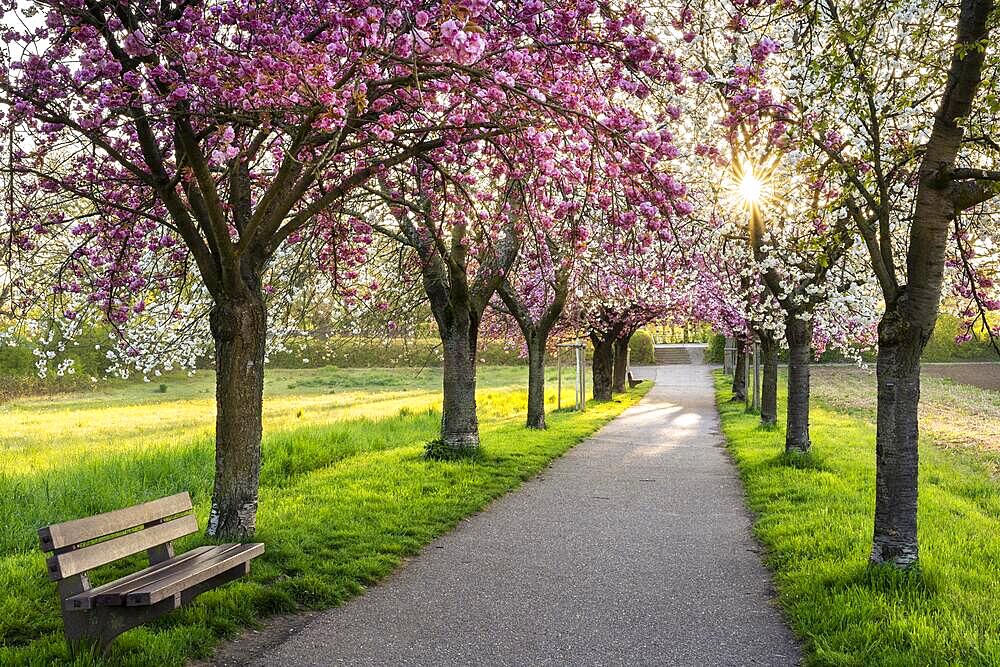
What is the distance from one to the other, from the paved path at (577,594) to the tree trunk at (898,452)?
1119 mm

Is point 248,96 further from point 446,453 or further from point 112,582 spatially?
point 446,453

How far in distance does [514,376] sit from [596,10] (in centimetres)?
4987

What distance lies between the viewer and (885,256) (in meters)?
7.22

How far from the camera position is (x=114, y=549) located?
538 cm

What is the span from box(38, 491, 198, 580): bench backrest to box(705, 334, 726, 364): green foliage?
65.2m

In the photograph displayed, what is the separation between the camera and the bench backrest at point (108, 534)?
484cm

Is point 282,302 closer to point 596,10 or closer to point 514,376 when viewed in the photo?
point 596,10

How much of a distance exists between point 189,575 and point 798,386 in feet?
38.7

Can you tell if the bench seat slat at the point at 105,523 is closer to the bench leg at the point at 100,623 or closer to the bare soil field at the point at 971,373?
the bench leg at the point at 100,623

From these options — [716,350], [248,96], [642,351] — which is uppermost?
[248,96]

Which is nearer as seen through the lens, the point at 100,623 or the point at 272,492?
the point at 100,623

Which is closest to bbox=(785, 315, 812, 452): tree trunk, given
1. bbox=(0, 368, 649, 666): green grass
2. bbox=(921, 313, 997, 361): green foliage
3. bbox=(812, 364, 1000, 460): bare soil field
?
bbox=(812, 364, 1000, 460): bare soil field

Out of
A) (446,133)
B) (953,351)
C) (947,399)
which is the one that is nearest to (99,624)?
(446,133)

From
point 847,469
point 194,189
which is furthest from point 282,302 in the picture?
point 847,469
